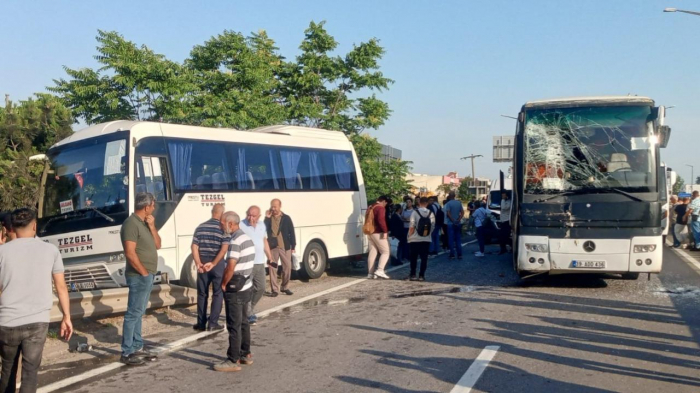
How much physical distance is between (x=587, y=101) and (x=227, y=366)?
880cm

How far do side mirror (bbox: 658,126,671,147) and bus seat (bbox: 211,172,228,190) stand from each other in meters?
8.11

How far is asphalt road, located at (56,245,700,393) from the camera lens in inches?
271

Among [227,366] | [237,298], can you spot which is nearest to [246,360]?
[227,366]

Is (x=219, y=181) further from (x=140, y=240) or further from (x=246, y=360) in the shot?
(x=246, y=360)

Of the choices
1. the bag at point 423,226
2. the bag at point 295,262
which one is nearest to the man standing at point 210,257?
the bag at point 295,262

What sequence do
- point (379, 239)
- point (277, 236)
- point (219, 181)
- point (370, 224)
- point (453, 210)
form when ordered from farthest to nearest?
point (453, 210) → point (379, 239) → point (370, 224) → point (219, 181) → point (277, 236)

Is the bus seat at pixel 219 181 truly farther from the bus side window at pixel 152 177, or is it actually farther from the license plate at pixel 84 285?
the license plate at pixel 84 285

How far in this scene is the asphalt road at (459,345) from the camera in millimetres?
6895

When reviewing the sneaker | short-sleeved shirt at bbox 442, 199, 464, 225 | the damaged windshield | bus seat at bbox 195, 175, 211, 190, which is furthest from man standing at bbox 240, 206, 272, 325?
short-sleeved shirt at bbox 442, 199, 464, 225

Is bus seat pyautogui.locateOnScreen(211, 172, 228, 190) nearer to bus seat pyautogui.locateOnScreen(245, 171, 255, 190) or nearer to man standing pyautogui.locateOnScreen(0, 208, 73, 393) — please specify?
bus seat pyautogui.locateOnScreen(245, 171, 255, 190)

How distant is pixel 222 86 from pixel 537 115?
1612cm

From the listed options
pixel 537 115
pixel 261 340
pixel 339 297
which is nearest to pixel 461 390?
pixel 261 340

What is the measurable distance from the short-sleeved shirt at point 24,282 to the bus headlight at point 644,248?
10198mm

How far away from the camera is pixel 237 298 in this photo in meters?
7.58
